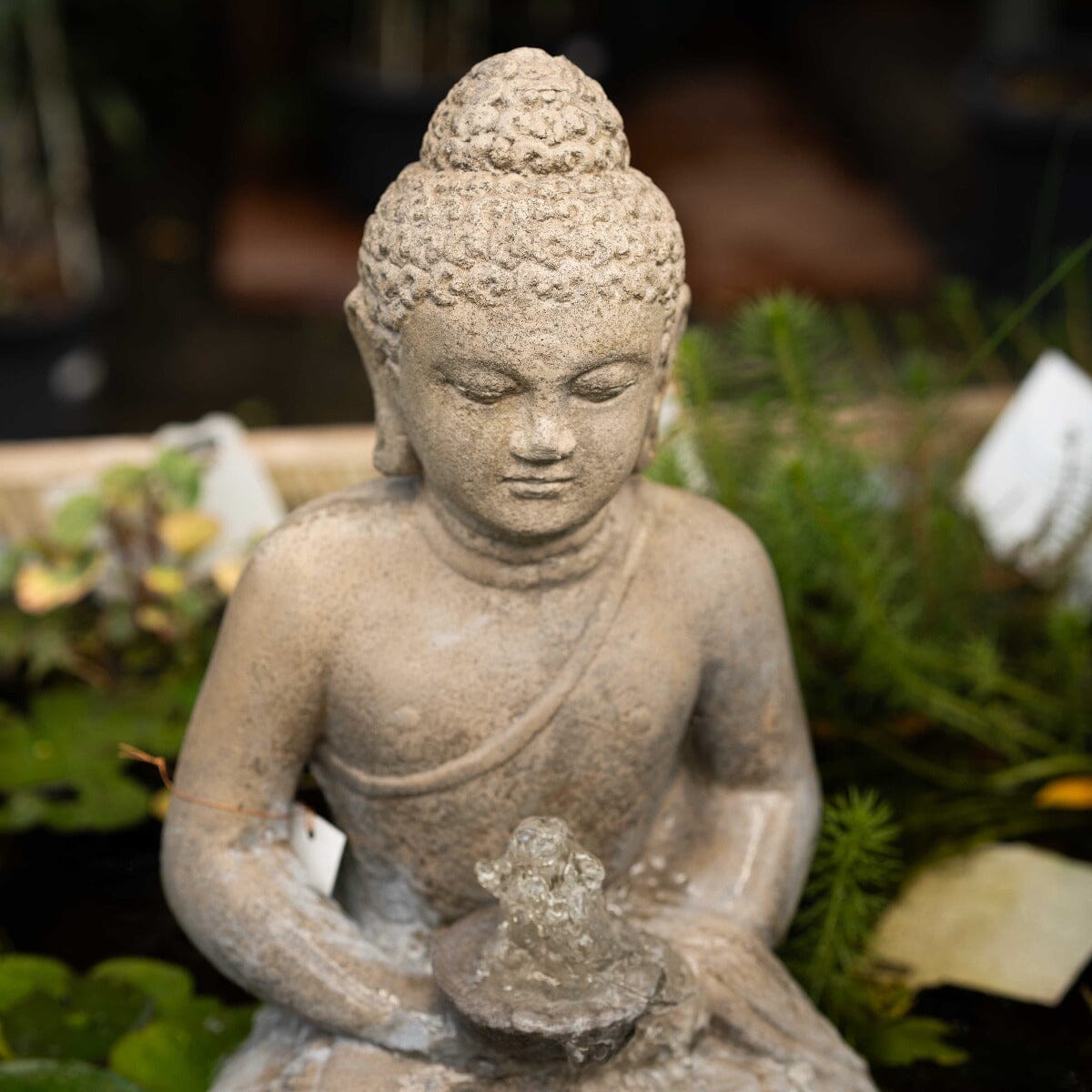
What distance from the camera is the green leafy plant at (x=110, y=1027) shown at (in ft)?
5.65

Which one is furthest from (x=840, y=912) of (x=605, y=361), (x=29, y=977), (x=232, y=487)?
(x=232, y=487)

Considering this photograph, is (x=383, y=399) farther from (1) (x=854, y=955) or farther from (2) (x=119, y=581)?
(2) (x=119, y=581)

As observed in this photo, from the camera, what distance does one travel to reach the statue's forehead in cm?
135

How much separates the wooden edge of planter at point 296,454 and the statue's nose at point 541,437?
4.46ft

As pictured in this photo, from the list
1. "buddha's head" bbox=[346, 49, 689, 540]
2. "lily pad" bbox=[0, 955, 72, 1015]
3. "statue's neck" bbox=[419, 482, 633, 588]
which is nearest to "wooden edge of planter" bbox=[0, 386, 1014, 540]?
"lily pad" bbox=[0, 955, 72, 1015]

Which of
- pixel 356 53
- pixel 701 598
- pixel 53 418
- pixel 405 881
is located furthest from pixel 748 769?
pixel 356 53

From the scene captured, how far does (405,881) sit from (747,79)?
4910 millimetres

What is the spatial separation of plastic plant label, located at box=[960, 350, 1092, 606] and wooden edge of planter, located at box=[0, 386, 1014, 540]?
0.43 feet

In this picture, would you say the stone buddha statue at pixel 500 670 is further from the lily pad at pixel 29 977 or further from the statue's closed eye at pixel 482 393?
the lily pad at pixel 29 977

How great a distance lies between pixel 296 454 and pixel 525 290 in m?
1.58

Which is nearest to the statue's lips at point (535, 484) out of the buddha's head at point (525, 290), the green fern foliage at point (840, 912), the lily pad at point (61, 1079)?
the buddha's head at point (525, 290)

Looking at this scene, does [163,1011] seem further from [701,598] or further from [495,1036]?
[701,598]

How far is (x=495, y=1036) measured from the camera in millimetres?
1432

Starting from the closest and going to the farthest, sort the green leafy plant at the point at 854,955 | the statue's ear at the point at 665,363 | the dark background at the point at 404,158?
the statue's ear at the point at 665,363
the green leafy plant at the point at 854,955
the dark background at the point at 404,158
